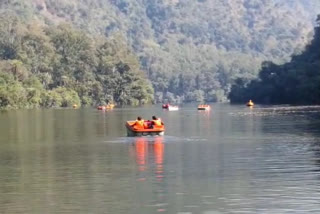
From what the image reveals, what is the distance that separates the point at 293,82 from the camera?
14125cm

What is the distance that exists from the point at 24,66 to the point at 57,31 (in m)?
25.4

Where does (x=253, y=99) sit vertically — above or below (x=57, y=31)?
below

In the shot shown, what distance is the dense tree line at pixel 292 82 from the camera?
132 meters

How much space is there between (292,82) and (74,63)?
57.7 meters

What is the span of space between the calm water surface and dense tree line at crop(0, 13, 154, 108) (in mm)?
112493

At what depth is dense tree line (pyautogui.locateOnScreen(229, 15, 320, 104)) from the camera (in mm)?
132500

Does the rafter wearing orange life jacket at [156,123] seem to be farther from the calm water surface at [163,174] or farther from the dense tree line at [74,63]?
the dense tree line at [74,63]

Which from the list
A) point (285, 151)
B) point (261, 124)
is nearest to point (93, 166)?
point (285, 151)

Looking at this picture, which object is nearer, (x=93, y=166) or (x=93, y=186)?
(x=93, y=186)

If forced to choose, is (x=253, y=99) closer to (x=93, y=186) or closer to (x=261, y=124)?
(x=261, y=124)

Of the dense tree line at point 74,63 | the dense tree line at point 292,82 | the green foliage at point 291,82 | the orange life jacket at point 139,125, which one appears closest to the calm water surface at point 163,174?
the orange life jacket at point 139,125

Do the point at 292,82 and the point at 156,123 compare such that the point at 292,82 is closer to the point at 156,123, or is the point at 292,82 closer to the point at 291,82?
the point at 291,82

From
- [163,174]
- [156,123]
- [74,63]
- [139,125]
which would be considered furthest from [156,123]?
[74,63]

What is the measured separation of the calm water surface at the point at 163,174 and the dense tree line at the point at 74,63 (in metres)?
112
